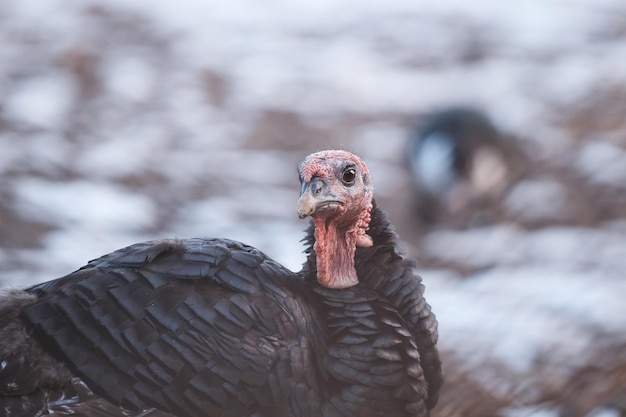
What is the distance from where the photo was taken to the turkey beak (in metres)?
2.91

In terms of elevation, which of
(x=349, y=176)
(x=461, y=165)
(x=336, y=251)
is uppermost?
(x=461, y=165)

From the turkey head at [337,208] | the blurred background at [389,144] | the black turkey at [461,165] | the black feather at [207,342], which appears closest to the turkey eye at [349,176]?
the turkey head at [337,208]

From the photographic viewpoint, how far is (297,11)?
7.91m

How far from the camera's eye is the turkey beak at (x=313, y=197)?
2.91 m

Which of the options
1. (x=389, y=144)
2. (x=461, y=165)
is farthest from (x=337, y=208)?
(x=389, y=144)

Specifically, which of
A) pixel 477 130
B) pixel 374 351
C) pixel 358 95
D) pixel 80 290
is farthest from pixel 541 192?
pixel 80 290

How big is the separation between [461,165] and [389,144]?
608mm

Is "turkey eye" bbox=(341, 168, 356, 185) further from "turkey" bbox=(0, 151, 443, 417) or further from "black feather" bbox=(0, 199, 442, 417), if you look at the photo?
"black feather" bbox=(0, 199, 442, 417)

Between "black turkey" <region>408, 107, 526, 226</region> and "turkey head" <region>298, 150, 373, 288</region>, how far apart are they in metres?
2.93

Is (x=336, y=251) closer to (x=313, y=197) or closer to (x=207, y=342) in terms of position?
(x=313, y=197)

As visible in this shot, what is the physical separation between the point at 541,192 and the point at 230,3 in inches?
130

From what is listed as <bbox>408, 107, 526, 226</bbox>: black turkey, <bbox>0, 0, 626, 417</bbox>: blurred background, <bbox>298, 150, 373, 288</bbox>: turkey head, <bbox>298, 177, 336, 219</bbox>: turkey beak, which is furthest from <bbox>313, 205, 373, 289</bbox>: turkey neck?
<bbox>408, 107, 526, 226</bbox>: black turkey

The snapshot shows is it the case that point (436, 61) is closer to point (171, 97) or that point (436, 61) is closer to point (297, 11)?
point (297, 11)

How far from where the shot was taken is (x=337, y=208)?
302 cm
